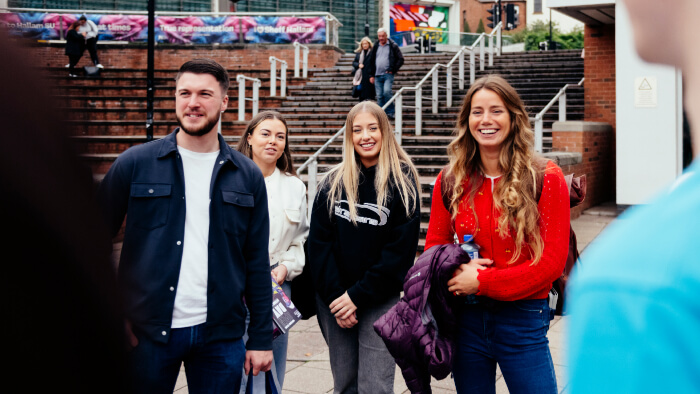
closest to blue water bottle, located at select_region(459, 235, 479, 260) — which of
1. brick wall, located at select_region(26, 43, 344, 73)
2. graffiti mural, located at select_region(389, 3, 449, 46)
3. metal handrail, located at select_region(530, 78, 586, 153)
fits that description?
metal handrail, located at select_region(530, 78, 586, 153)

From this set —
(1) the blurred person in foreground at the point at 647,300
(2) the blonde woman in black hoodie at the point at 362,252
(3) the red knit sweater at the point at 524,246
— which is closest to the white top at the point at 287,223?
(2) the blonde woman in black hoodie at the point at 362,252

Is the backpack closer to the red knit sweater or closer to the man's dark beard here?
the red knit sweater

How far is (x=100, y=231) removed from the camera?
2.59 ft

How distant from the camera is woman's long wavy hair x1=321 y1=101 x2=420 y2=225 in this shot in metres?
3.74

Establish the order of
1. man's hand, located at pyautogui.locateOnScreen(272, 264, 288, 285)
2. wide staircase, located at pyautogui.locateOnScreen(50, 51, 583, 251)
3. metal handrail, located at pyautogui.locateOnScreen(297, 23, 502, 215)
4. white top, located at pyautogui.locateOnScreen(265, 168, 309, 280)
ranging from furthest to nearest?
wide staircase, located at pyautogui.locateOnScreen(50, 51, 583, 251) → metal handrail, located at pyautogui.locateOnScreen(297, 23, 502, 215) → white top, located at pyautogui.locateOnScreen(265, 168, 309, 280) → man's hand, located at pyautogui.locateOnScreen(272, 264, 288, 285)

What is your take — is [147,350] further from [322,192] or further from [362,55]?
[362,55]

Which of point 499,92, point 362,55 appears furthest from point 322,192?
point 362,55

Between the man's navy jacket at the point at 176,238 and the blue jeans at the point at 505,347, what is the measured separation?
88 cm

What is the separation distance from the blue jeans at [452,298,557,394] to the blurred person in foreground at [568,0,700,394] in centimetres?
232

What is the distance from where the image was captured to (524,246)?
9.71 ft

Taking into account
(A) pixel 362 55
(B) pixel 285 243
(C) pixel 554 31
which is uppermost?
(C) pixel 554 31

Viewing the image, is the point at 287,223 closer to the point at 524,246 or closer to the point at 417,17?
the point at 524,246

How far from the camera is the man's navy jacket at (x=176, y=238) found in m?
2.80

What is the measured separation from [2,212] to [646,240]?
2.07ft
